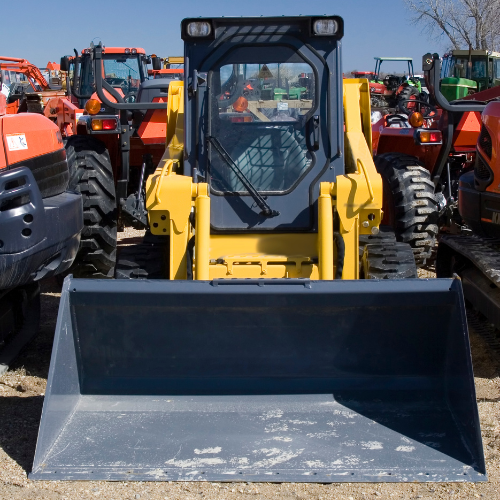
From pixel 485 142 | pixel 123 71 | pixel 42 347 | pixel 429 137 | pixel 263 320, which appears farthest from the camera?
pixel 123 71

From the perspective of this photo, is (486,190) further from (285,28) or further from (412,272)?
(285,28)

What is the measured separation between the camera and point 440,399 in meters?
3.93

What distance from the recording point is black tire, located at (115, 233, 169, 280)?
477 centimetres

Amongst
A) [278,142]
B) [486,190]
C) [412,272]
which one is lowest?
[412,272]

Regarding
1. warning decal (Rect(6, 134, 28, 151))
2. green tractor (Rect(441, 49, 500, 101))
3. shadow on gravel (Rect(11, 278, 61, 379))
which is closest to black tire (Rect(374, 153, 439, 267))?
shadow on gravel (Rect(11, 278, 61, 379))

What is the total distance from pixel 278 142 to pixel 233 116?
0.33 meters

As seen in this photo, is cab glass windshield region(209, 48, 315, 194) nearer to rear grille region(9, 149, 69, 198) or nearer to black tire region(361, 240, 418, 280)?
black tire region(361, 240, 418, 280)

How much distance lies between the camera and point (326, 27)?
479cm

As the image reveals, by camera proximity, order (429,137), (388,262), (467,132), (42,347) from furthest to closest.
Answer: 1. (467,132)
2. (429,137)
3. (42,347)
4. (388,262)

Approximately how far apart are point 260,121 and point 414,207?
2126 mm

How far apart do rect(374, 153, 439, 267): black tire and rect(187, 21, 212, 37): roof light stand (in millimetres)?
2489

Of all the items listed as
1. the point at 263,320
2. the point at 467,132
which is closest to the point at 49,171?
the point at 263,320

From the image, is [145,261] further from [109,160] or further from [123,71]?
[123,71]

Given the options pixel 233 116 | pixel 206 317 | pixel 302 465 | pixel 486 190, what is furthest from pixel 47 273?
pixel 486 190
